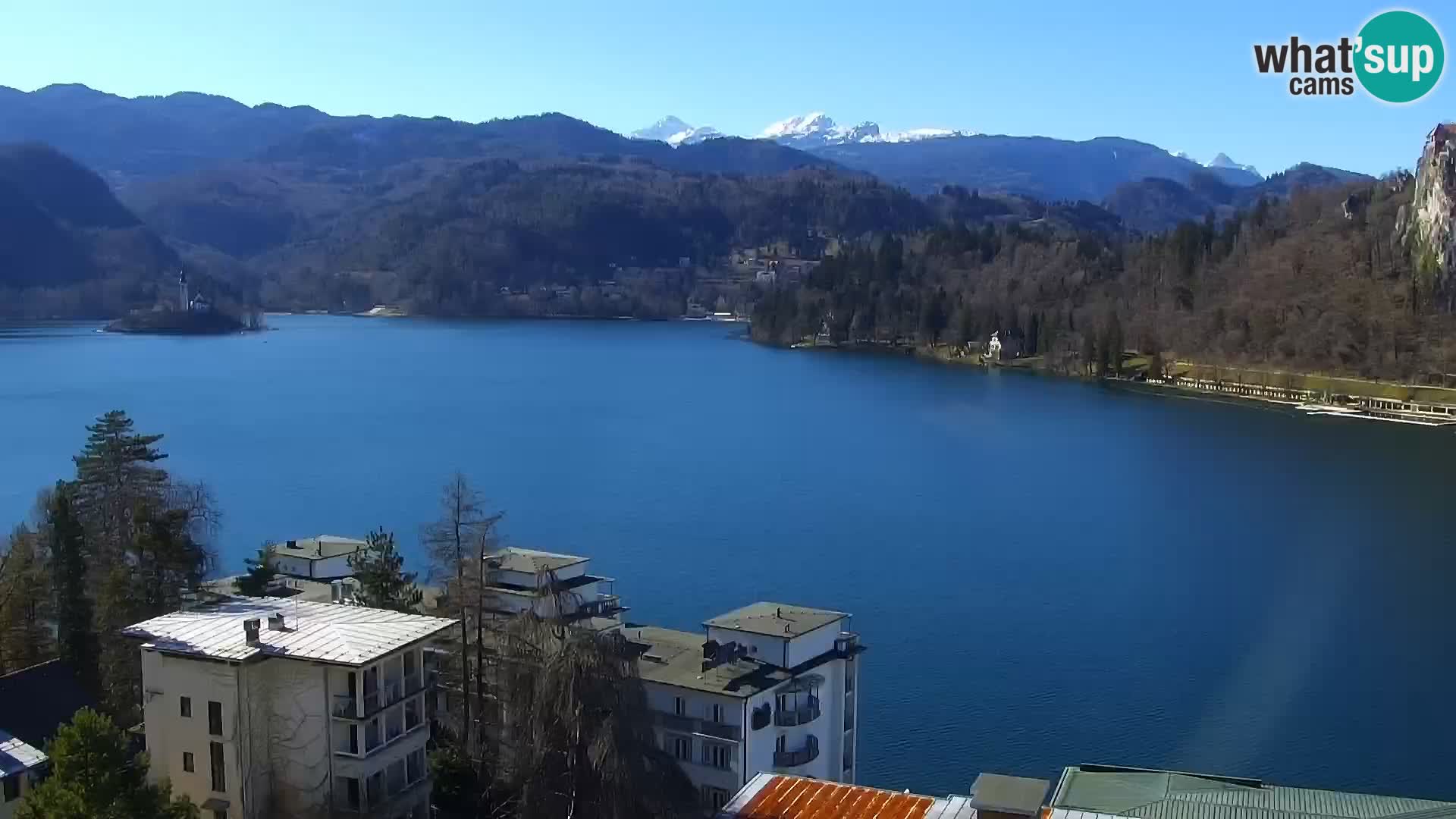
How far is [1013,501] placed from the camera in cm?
1207

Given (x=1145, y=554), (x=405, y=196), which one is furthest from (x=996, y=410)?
(x=405, y=196)

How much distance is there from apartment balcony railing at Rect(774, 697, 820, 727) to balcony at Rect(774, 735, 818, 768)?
9 cm

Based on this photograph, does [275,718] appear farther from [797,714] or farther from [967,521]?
[967,521]

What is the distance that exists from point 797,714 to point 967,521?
6.25 metres

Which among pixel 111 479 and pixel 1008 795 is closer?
pixel 1008 795

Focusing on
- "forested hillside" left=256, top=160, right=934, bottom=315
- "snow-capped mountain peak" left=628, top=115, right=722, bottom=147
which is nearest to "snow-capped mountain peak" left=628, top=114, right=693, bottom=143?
"snow-capped mountain peak" left=628, top=115, right=722, bottom=147

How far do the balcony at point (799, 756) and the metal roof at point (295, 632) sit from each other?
1.57 meters

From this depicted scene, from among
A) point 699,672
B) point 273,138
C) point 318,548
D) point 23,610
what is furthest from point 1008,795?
point 273,138

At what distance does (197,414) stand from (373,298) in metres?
31.5

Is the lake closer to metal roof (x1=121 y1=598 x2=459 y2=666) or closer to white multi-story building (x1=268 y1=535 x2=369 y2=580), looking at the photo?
A: white multi-story building (x1=268 y1=535 x2=369 y2=580)

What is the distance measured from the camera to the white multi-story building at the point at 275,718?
12.2 ft

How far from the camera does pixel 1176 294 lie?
Result: 86.0 ft

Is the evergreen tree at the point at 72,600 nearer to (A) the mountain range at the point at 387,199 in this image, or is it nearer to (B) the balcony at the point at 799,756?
(B) the balcony at the point at 799,756

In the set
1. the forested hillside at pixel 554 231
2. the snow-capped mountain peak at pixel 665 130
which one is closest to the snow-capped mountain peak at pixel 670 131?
the snow-capped mountain peak at pixel 665 130
